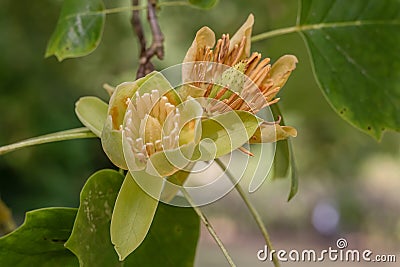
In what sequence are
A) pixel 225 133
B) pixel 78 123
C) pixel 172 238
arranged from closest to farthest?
pixel 225 133 < pixel 172 238 < pixel 78 123

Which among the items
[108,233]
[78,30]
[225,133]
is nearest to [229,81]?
[225,133]

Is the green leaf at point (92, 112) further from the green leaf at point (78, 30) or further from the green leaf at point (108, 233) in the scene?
the green leaf at point (78, 30)

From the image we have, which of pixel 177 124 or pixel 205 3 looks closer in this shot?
pixel 177 124

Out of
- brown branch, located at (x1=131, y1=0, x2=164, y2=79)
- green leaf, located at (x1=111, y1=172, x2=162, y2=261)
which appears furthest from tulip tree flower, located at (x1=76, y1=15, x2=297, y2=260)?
brown branch, located at (x1=131, y1=0, x2=164, y2=79)

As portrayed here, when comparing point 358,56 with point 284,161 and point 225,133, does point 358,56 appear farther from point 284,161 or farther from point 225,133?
point 225,133

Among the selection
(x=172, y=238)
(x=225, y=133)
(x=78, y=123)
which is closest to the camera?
(x=225, y=133)

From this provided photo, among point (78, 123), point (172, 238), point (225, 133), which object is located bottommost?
point (78, 123)

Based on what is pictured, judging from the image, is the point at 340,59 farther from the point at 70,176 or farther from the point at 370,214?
the point at 370,214

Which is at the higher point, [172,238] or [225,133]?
[225,133]
